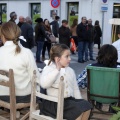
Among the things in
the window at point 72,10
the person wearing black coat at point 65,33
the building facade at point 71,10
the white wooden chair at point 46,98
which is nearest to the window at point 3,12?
the building facade at point 71,10

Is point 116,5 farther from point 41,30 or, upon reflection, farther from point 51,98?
point 51,98

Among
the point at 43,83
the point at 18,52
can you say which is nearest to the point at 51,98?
the point at 43,83

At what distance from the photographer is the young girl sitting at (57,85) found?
11.3ft

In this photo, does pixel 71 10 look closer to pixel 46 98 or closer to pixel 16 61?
pixel 16 61

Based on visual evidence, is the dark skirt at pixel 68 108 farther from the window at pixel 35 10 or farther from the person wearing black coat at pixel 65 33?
the window at pixel 35 10

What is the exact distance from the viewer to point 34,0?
72.8ft

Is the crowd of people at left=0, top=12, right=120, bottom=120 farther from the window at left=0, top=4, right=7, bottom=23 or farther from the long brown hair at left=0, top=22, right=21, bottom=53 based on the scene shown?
the window at left=0, top=4, right=7, bottom=23

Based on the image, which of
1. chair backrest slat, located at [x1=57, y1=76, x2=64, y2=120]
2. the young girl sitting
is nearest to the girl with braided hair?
the young girl sitting

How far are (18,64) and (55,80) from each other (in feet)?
2.12

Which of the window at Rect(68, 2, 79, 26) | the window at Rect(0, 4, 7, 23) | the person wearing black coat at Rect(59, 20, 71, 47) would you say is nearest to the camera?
the person wearing black coat at Rect(59, 20, 71, 47)

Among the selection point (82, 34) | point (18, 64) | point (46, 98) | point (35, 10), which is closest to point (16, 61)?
point (18, 64)

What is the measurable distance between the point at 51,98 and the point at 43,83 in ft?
0.67

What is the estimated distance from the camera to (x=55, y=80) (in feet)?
11.4

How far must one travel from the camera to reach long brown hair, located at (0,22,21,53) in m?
3.90
